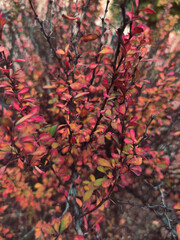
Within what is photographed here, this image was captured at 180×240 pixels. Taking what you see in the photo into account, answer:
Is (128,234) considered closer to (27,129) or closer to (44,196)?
(44,196)

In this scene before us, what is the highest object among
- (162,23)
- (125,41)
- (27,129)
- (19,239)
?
(162,23)

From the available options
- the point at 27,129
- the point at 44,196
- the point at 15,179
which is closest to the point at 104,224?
the point at 44,196

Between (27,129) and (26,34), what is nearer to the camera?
(27,129)

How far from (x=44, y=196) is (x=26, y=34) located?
102 inches

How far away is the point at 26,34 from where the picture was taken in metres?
2.68

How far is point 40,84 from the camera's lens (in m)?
2.48

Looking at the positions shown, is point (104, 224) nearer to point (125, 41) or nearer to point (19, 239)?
point (19, 239)

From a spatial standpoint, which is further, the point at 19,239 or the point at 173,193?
the point at 173,193

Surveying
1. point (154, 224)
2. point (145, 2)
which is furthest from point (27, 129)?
point (145, 2)

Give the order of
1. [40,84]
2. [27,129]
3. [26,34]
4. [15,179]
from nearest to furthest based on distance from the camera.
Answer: [27,129]
[15,179]
[40,84]
[26,34]

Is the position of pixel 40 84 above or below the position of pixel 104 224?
above

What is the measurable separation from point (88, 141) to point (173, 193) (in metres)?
→ 1.60

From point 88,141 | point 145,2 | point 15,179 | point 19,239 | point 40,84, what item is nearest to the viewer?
point 88,141

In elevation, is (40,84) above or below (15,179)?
above
